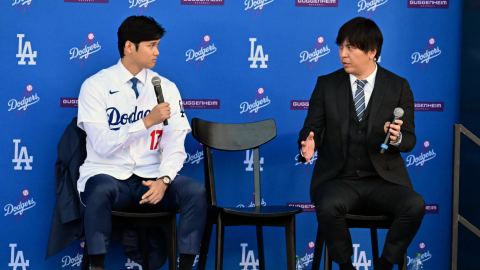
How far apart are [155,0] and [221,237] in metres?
1.61

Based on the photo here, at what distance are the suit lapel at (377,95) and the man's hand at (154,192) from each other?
42.2 inches

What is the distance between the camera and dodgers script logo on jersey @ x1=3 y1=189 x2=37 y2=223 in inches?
112

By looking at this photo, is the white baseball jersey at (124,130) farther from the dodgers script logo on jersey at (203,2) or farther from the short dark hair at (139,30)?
the dodgers script logo on jersey at (203,2)

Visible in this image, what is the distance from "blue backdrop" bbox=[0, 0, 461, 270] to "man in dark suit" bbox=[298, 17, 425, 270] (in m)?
0.58

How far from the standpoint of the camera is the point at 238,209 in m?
2.31

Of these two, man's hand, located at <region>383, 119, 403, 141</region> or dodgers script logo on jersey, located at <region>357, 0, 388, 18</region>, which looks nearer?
man's hand, located at <region>383, 119, 403, 141</region>

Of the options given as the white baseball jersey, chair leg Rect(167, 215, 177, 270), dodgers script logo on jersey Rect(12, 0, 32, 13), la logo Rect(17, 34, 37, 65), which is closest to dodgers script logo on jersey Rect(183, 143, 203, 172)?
the white baseball jersey

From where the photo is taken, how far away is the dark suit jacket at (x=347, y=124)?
226 cm

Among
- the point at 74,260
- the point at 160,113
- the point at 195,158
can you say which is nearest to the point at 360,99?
the point at 160,113

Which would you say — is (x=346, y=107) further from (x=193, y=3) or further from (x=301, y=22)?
(x=193, y=3)

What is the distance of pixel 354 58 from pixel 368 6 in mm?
821

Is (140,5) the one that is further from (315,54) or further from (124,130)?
(315,54)

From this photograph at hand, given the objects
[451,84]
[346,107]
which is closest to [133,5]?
[346,107]

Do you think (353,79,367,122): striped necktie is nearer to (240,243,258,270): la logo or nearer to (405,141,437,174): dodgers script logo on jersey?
(405,141,437,174): dodgers script logo on jersey
